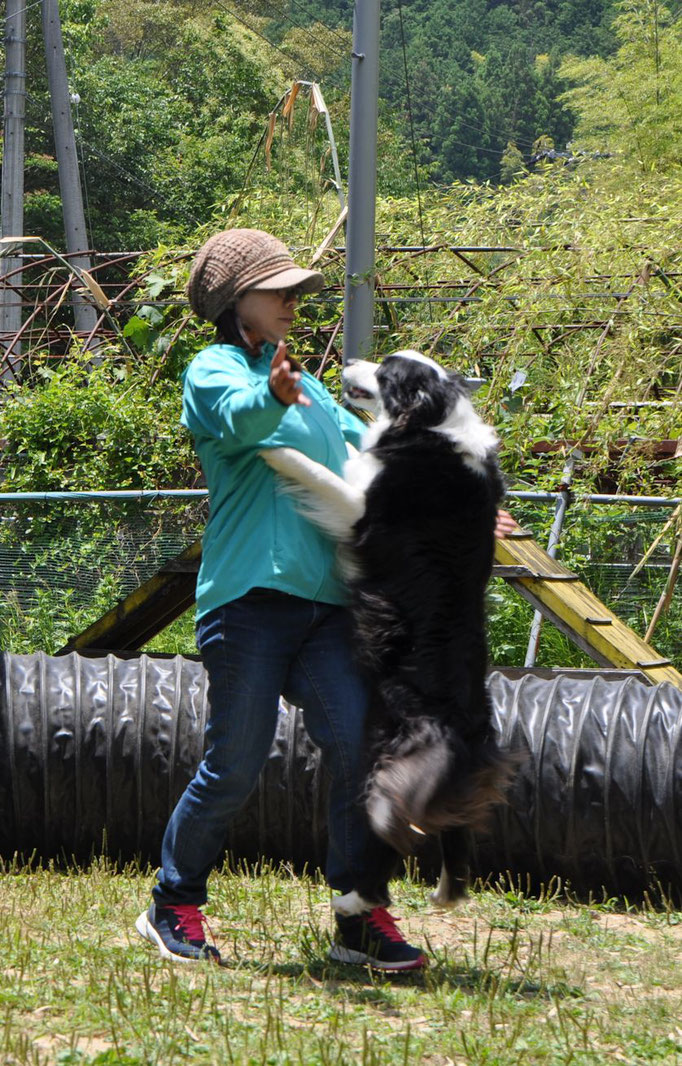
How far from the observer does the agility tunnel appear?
4.27 metres

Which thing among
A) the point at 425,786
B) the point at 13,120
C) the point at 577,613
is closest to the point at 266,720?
the point at 425,786

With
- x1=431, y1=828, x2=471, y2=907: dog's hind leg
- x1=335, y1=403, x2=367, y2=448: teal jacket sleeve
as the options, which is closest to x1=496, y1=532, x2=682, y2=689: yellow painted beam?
x1=335, y1=403, x2=367, y2=448: teal jacket sleeve

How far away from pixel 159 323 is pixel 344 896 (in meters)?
6.69

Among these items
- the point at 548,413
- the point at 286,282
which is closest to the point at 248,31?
the point at 548,413

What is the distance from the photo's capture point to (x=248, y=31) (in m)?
38.2

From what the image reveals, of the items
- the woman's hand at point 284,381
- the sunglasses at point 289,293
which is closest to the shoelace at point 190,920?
the woman's hand at point 284,381

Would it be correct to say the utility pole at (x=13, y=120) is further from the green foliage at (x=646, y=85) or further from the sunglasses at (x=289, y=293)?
the sunglasses at (x=289, y=293)

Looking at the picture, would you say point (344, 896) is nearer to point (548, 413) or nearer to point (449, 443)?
point (449, 443)

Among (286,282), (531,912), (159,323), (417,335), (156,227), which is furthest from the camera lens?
(156,227)

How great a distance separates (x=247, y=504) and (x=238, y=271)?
641mm

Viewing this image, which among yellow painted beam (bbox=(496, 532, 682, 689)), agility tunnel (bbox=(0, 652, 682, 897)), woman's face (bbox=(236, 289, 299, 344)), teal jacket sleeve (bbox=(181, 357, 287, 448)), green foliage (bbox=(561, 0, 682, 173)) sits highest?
green foliage (bbox=(561, 0, 682, 173))

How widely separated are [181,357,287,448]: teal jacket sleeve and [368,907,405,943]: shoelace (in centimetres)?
134

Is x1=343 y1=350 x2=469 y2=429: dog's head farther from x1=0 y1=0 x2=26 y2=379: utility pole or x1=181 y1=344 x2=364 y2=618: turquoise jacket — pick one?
x1=0 y1=0 x2=26 y2=379: utility pole

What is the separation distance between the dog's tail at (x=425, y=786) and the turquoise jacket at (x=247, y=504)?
1.58 feet
